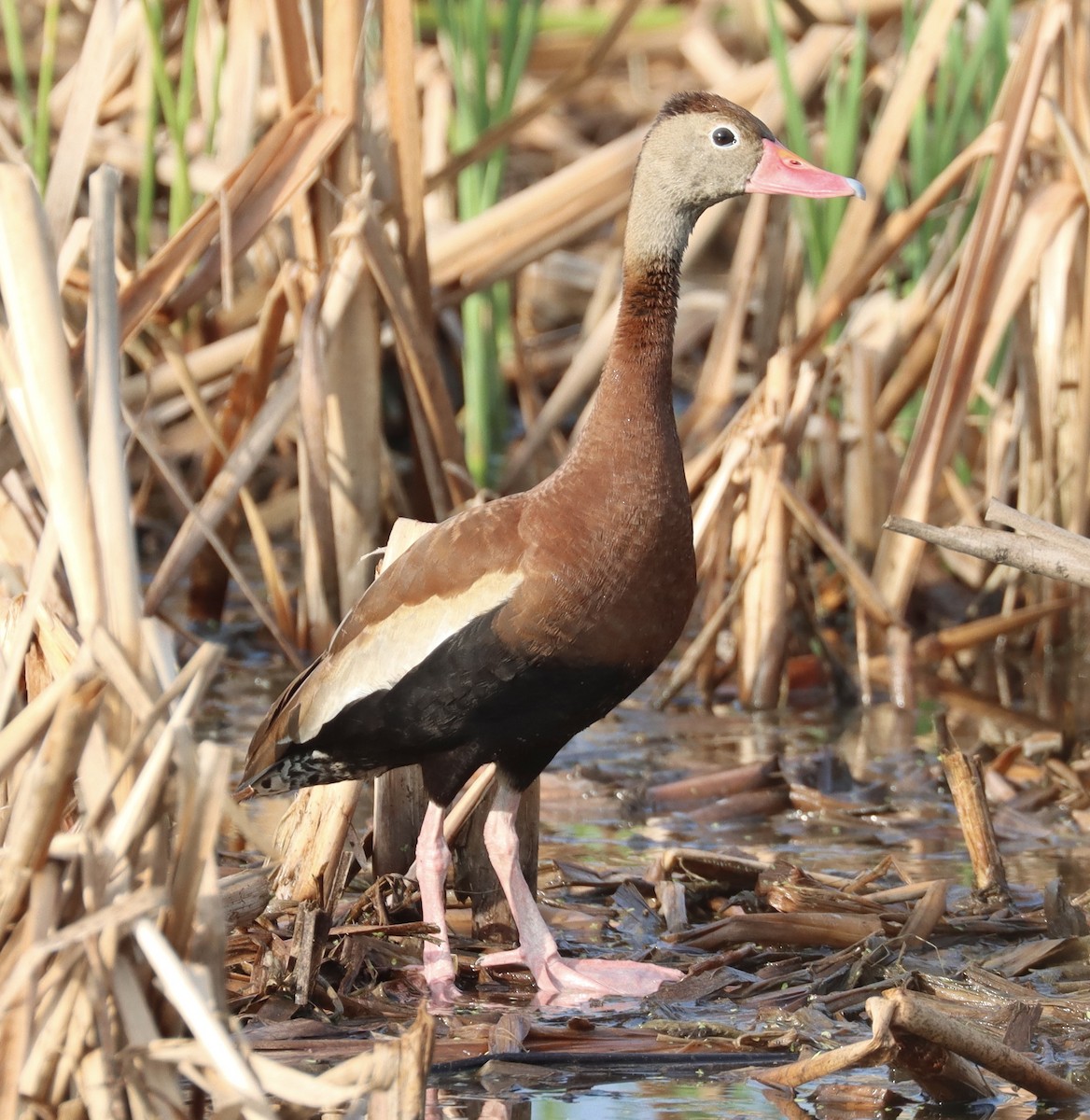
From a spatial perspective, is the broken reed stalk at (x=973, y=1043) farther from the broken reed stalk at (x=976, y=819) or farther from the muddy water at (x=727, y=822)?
the broken reed stalk at (x=976, y=819)

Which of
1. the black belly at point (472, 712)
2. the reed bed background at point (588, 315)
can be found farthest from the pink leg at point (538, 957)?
the reed bed background at point (588, 315)

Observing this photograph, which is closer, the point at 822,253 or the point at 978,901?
the point at 978,901

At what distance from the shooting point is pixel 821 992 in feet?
12.1

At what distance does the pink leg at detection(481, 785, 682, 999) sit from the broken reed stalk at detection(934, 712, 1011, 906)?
3.07ft

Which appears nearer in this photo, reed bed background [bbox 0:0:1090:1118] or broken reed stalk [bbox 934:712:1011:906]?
broken reed stalk [bbox 934:712:1011:906]

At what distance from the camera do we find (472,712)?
13.0 feet

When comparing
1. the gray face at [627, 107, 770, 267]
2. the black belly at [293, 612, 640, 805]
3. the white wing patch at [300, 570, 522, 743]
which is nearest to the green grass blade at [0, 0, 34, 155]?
the gray face at [627, 107, 770, 267]

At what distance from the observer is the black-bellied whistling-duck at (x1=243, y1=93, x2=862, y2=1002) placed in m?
3.86

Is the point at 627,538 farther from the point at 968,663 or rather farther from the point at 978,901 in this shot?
the point at 968,663

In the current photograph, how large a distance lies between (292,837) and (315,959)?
1.84 feet

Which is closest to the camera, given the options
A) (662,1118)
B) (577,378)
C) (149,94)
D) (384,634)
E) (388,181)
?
(662,1118)

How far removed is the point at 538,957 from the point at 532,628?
749 millimetres

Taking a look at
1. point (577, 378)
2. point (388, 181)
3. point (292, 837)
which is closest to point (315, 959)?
point (292, 837)

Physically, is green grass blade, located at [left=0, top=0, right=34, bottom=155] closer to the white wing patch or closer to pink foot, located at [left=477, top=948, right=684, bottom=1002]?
the white wing patch
